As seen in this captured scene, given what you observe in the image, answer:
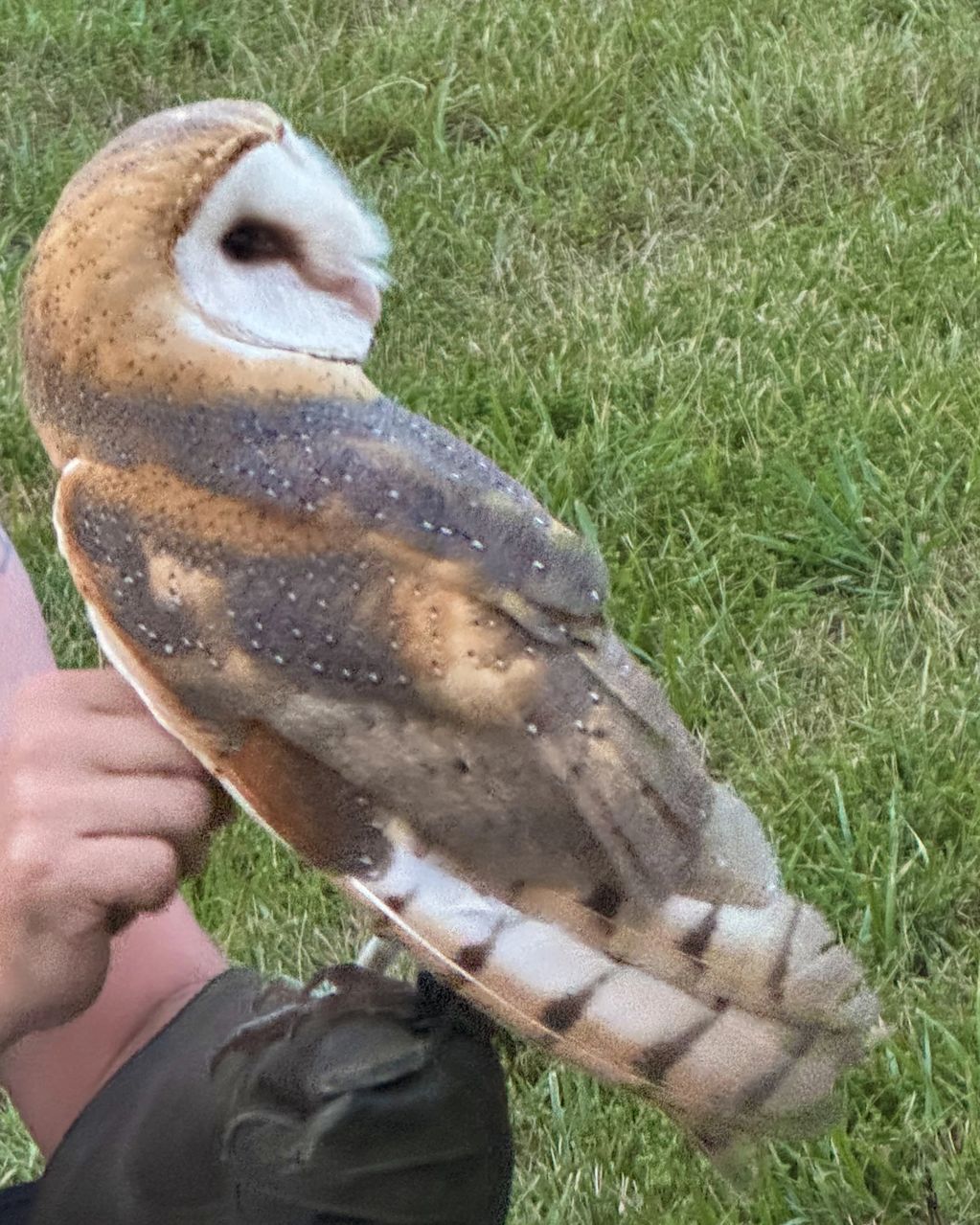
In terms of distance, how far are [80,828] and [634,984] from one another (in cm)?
37

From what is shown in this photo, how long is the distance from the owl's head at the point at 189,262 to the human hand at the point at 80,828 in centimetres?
22

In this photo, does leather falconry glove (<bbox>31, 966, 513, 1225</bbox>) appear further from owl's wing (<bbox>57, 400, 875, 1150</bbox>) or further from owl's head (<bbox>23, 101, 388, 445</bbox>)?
owl's head (<bbox>23, 101, 388, 445</bbox>)

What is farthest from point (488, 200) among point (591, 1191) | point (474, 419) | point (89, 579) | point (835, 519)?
point (89, 579)

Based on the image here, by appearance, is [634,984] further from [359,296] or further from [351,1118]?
[359,296]

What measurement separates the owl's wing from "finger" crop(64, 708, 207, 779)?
0.02 meters

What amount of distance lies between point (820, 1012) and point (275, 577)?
460 millimetres

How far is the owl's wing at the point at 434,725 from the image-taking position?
96 cm

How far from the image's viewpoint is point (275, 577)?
0.96m

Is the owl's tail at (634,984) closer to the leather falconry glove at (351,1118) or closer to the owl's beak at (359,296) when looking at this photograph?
the leather falconry glove at (351,1118)

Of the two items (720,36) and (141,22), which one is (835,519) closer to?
(720,36)

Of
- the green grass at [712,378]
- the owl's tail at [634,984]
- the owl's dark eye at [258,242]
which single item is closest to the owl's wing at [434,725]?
the owl's tail at [634,984]

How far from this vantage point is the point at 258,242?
102 centimetres

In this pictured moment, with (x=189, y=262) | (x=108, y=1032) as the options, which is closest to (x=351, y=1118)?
(x=108, y=1032)

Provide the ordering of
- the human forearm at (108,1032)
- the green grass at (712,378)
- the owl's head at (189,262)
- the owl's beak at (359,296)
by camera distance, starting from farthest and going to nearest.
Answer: the green grass at (712,378) < the human forearm at (108,1032) < the owl's beak at (359,296) < the owl's head at (189,262)
